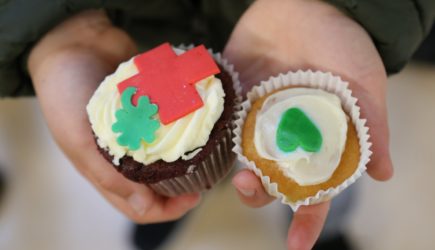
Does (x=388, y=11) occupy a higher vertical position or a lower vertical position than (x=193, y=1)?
higher

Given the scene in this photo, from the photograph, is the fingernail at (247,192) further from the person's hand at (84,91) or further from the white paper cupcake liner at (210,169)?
the person's hand at (84,91)

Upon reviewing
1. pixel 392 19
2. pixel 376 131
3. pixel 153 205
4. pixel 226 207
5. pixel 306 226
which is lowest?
pixel 226 207

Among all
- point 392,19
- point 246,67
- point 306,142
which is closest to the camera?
point 306,142

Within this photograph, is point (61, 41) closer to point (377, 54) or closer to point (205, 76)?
point (205, 76)

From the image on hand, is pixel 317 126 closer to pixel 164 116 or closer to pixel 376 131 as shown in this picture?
pixel 376 131

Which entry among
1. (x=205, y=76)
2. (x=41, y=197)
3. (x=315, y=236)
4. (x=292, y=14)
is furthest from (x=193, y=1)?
(x=41, y=197)

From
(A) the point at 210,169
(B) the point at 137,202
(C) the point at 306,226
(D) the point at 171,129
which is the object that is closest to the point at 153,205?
(B) the point at 137,202
